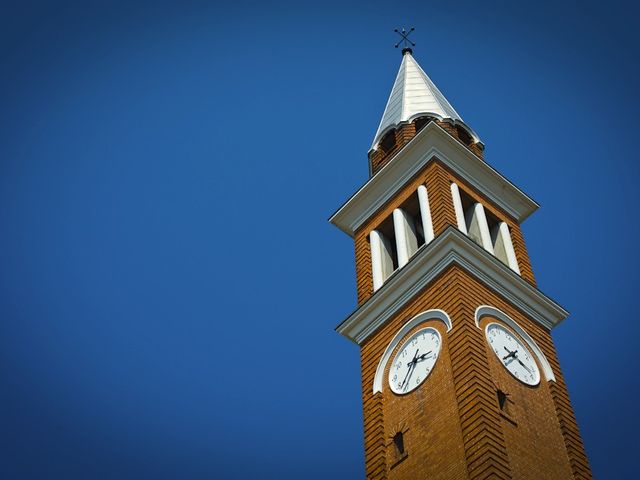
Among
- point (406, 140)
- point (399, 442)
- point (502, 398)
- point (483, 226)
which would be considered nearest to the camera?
point (502, 398)

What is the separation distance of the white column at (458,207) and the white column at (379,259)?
314 cm

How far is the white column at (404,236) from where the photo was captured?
35.0 metres

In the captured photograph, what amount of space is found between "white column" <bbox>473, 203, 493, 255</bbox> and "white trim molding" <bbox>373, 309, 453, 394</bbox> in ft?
13.8

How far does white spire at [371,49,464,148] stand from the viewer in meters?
Answer: 42.7

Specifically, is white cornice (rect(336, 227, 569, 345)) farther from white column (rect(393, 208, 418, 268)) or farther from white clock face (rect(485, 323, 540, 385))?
white clock face (rect(485, 323, 540, 385))

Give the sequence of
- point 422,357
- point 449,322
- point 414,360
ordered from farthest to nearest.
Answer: point 414,360 → point 422,357 → point 449,322

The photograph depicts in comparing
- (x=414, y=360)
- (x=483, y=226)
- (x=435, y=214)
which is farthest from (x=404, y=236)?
(x=414, y=360)

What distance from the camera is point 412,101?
1730 inches

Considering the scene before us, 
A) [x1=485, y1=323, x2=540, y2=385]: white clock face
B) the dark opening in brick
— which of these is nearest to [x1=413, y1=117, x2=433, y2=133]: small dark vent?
[x1=485, y1=323, x2=540, y2=385]: white clock face

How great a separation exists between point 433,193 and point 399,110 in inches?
338

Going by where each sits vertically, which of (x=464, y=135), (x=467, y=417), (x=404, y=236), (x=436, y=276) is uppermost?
(x=464, y=135)

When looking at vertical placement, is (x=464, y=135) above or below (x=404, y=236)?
above

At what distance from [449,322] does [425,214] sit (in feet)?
19.9

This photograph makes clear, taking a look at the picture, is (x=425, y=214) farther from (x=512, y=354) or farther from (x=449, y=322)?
(x=512, y=354)
